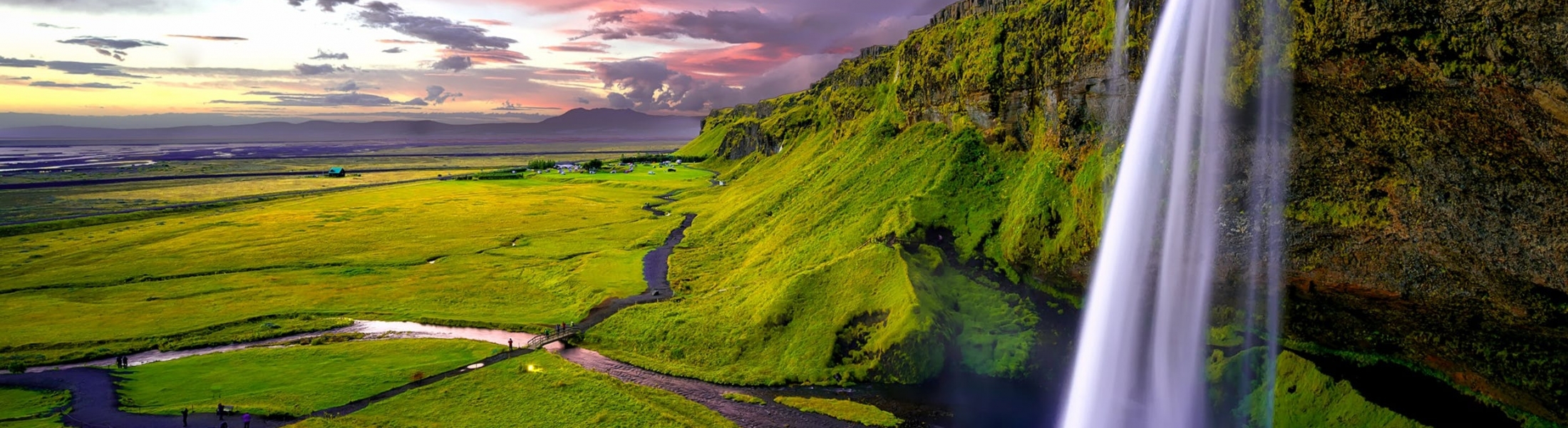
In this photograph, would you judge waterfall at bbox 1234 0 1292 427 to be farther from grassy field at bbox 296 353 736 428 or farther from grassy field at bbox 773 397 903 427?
grassy field at bbox 296 353 736 428

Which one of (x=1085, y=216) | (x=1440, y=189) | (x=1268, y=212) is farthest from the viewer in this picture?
(x=1085, y=216)

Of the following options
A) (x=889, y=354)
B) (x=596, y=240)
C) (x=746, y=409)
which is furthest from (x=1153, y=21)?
(x=596, y=240)

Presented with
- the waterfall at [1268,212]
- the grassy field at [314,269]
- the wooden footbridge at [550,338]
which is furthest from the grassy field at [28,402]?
the waterfall at [1268,212]

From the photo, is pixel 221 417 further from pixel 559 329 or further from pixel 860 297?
pixel 860 297

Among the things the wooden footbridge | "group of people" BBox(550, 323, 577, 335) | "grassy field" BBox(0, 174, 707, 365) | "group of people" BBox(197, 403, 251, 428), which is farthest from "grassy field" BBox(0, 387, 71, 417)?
"group of people" BBox(550, 323, 577, 335)

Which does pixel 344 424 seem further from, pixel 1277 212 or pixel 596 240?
pixel 596 240

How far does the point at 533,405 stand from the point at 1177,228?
1569 inches

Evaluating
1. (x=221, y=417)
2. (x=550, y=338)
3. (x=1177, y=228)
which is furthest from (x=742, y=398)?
(x=221, y=417)

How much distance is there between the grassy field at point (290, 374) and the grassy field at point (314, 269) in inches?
353

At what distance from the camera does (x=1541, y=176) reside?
24.4 metres

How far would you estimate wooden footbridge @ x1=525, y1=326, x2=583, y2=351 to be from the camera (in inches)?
2157

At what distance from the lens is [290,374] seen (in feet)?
163

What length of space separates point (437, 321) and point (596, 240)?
4110cm

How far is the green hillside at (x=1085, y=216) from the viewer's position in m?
25.2
